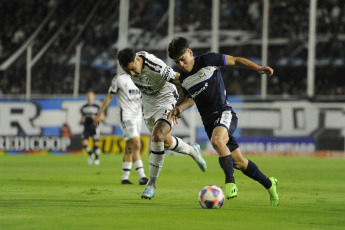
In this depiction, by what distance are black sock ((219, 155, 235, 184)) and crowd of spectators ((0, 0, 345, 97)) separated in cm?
2003

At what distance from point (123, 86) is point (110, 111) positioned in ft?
48.0

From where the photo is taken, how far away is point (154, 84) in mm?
10172

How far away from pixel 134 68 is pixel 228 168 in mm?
2110

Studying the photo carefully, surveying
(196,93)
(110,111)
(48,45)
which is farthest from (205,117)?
(48,45)

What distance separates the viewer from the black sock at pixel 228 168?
8070mm

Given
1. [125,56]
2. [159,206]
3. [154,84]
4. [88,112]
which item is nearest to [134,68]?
[125,56]

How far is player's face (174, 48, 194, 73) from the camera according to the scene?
8.41m

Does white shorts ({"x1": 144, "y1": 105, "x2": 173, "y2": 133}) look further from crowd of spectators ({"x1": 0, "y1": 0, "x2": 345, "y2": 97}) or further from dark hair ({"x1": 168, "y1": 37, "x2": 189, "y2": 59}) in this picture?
crowd of spectators ({"x1": 0, "y1": 0, "x2": 345, "y2": 97})

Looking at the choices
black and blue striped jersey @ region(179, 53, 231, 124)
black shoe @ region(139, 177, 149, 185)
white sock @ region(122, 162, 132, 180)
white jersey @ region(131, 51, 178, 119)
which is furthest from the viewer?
white sock @ region(122, 162, 132, 180)

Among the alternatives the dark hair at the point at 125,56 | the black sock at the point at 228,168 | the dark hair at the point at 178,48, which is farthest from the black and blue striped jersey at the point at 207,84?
the dark hair at the point at 125,56

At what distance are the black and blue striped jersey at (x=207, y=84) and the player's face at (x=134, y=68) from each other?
33.6 inches

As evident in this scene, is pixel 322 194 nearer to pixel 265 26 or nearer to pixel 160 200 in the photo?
pixel 160 200

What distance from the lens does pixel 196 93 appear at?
8.66 meters

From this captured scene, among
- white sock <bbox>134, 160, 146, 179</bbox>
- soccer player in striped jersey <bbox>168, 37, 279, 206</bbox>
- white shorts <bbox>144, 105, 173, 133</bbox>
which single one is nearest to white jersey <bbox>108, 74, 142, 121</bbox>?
white sock <bbox>134, 160, 146, 179</bbox>
